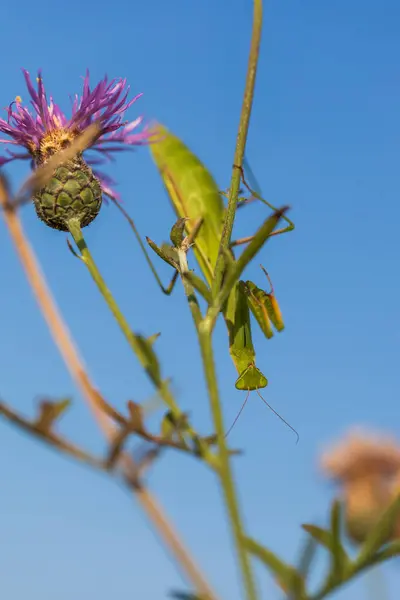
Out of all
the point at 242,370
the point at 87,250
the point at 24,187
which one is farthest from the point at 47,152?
the point at 24,187

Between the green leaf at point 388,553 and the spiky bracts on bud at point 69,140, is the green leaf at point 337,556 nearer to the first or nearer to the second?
the green leaf at point 388,553

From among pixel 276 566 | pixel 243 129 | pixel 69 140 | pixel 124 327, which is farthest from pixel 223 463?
pixel 69 140

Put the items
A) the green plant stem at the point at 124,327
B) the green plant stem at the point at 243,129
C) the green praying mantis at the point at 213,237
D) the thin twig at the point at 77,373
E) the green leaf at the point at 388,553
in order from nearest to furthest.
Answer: the thin twig at the point at 77,373 < the green leaf at the point at 388,553 < the green plant stem at the point at 124,327 < the green plant stem at the point at 243,129 < the green praying mantis at the point at 213,237

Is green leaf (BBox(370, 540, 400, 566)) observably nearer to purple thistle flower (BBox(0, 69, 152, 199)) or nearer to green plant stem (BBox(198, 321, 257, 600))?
green plant stem (BBox(198, 321, 257, 600))

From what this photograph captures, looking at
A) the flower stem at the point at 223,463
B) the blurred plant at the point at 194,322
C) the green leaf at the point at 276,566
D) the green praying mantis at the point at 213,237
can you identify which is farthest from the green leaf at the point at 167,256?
the green leaf at the point at 276,566

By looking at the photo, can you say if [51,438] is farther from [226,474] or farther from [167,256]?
[167,256]
